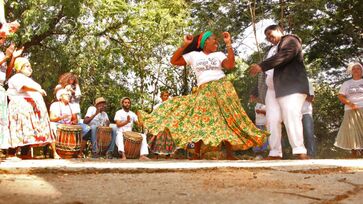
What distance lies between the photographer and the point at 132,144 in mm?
8867

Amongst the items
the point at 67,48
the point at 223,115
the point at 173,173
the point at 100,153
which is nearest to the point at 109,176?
the point at 173,173

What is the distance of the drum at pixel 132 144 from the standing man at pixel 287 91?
3289 mm

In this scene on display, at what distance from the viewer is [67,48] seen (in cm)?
1241

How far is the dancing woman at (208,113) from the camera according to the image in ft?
19.3

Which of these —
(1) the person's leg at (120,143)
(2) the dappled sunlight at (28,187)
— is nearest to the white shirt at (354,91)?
(1) the person's leg at (120,143)

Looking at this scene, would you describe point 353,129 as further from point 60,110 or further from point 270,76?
point 60,110

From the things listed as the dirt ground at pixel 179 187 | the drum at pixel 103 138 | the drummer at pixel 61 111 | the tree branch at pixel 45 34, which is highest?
the tree branch at pixel 45 34

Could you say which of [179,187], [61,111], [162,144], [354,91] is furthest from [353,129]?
[179,187]

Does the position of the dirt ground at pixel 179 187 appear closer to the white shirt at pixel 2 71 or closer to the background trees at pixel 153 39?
the white shirt at pixel 2 71

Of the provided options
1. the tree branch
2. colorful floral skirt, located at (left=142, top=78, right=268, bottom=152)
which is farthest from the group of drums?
the tree branch

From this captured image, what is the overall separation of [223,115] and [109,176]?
10.3 feet

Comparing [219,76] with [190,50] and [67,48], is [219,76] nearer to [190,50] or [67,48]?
[190,50]

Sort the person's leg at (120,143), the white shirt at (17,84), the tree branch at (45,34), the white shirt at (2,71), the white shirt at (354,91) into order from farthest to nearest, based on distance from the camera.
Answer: the tree branch at (45,34)
the person's leg at (120,143)
the white shirt at (354,91)
the white shirt at (17,84)
the white shirt at (2,71)

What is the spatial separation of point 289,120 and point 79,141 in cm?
386
